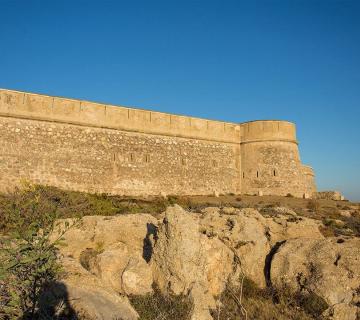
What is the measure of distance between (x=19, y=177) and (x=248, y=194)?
49.5ft

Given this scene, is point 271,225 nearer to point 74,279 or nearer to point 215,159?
point 74,279

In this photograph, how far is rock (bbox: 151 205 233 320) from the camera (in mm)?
7289

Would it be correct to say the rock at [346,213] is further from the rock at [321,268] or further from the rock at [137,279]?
the rock at [137,279]

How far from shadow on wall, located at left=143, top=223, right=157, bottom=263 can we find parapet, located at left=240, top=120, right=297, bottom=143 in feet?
64.0

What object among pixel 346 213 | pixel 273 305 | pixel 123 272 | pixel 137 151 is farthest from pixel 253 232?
pixel 137 151

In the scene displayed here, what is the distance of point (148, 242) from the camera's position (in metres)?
8.81

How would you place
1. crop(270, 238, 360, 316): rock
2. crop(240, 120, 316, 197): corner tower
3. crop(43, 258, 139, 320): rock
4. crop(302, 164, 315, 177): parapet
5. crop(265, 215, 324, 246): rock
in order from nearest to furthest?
crop(43, 258, 139, 320): rock < crop(270, 238, 360, 316): rock < crop(265, 215, 324, 246): rock < crop(240, 120, 316, 197): corner tower < crop(302, 164, 315, 177): parapet

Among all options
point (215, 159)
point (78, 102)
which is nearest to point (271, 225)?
point (78, 102)

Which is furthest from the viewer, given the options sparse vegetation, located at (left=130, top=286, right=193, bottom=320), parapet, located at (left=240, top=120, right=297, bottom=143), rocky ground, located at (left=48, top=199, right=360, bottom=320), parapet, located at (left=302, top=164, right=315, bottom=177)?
parapet, located at (left=302, top=164, right=315, bottom=177)

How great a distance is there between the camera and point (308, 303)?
7.47 metres

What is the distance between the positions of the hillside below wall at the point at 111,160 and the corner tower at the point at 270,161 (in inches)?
35.8

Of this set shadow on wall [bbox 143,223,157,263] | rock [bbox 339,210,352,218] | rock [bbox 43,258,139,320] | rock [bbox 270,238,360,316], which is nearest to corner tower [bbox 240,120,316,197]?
rock [bbox 339,210,352,218]

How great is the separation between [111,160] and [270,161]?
37.5 feet

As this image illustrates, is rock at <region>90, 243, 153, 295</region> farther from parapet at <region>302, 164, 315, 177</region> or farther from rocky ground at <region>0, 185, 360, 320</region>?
parapet at <region>302, 164, 315, 177</region>
